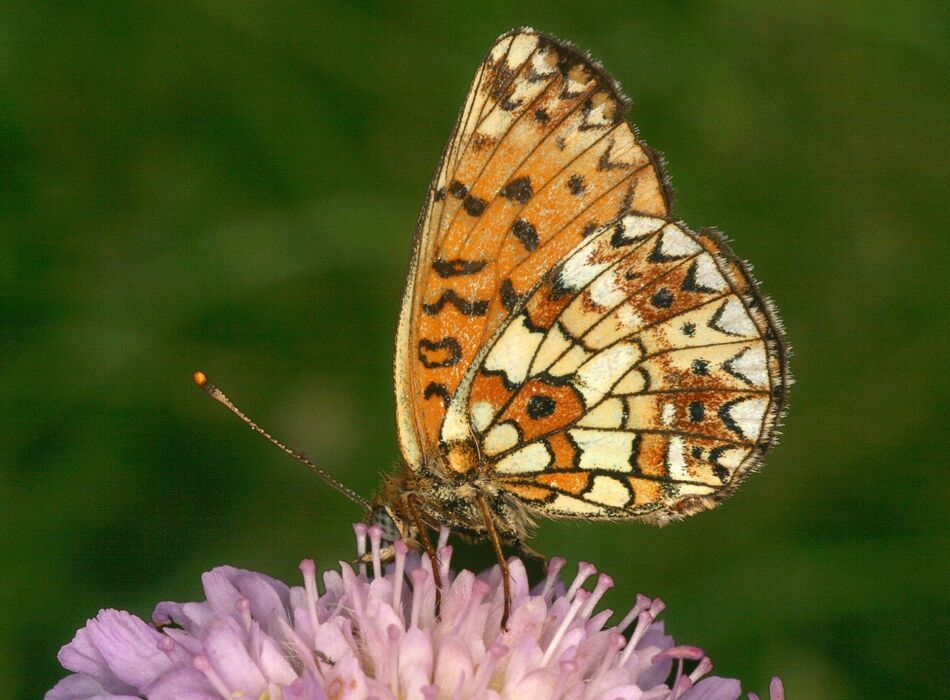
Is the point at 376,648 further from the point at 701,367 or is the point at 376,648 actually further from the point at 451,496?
the point at 701,367

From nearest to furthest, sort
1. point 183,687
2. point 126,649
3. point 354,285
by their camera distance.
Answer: point 183,687 < point 126,649 < point 354,285

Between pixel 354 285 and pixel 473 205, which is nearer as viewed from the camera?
pixel 473 205

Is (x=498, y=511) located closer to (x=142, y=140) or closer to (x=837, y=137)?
(x=142, y=140)

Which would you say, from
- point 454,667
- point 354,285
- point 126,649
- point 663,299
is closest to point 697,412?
point 663,299

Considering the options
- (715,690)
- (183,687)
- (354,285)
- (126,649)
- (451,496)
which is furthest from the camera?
(354,285)

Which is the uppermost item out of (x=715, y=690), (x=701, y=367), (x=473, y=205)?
(x=473, y=205)

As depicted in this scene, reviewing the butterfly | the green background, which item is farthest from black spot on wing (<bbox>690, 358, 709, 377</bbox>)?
the green background

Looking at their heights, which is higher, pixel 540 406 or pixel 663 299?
pixel 663 299

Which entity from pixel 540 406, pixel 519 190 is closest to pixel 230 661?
pixel 540 406
